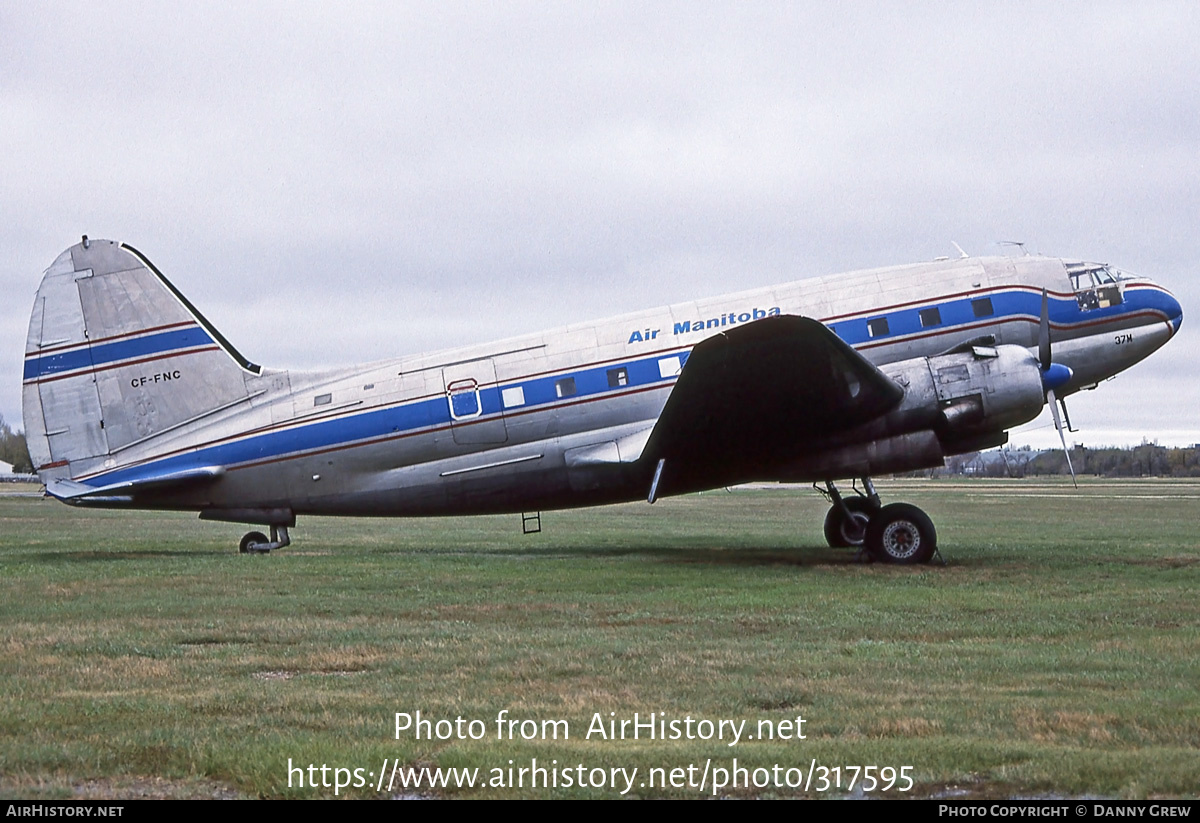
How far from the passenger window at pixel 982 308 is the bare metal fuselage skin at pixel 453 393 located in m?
0.03

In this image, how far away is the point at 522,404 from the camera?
59.3 ft

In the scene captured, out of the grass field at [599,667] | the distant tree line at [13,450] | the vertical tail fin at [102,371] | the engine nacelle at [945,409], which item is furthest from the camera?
the distant tree line at [13,450]

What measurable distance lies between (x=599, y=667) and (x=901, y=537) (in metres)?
9.08

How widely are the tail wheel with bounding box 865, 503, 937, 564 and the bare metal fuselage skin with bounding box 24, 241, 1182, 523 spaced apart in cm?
101

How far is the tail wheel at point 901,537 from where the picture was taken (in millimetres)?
16406

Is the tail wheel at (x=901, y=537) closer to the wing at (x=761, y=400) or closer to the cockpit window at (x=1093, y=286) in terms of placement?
the wing at (x=761, y=400)

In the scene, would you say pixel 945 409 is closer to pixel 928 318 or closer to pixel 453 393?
pixel 928 318

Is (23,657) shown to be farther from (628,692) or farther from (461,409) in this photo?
(461,409)

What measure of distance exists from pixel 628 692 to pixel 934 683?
213 centimetres

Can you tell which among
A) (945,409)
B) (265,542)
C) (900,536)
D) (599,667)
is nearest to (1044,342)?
(945,409)

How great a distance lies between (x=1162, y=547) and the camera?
1988 cm

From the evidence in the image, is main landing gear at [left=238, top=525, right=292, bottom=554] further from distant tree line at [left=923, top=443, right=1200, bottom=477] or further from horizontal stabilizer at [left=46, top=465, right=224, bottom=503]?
distant tree line at [left=923, top=443, right=1200, bottom=477]

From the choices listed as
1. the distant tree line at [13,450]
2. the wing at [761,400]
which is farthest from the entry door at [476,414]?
the distant tree line at [13,450]

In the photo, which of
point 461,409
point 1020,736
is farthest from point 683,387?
point 1020,736
